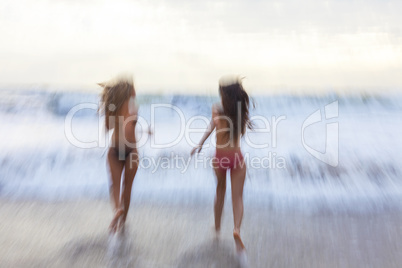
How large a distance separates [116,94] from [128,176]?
2.66 ft

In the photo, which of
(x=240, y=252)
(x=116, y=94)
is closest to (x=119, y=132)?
(x=116, y=94)

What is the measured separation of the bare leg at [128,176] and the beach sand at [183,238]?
0.26 meters

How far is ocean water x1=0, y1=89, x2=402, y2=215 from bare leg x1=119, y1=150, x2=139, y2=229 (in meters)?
0.36

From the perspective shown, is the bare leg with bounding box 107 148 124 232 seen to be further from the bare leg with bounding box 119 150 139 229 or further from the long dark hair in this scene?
the long dark hair

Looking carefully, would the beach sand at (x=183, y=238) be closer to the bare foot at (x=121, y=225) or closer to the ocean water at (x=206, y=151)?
the bare foot at (x=121, y=225)

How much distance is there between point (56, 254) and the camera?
12.0ft

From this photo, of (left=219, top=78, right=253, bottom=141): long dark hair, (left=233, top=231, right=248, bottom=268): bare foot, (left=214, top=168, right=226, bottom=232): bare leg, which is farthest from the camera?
(left=214, top=168, right=226, bottom=232): bare leg

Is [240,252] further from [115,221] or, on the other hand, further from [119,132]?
[119,132]

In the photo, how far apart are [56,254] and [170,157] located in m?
5.30

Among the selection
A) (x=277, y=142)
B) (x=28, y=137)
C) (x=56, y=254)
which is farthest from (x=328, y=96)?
(x=56, y=254)

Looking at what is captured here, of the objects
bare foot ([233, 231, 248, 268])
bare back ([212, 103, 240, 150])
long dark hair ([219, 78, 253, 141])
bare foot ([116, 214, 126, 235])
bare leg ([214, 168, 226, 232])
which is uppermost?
long dark hair ([219, 78, 253, 141])

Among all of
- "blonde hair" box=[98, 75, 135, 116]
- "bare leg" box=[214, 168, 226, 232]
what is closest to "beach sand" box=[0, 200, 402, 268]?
"bare leg" box=[214, 168, 226, 232]

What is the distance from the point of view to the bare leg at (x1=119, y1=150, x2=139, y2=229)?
421 cm

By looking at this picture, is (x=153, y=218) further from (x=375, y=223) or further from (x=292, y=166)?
(x=292, y=166)
